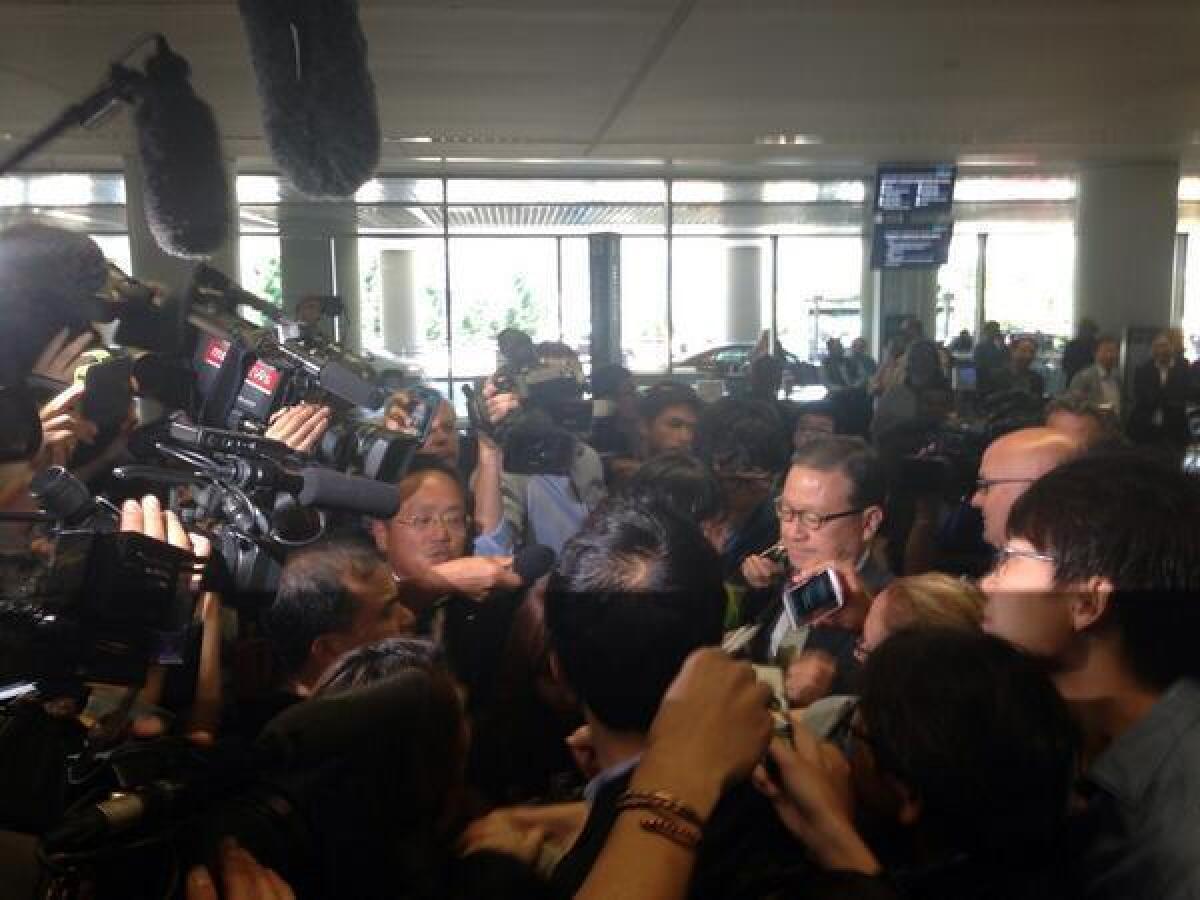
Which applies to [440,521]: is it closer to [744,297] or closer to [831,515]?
[831,515]

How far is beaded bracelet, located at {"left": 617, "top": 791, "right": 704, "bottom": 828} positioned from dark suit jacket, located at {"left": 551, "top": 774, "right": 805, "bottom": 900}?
36mm

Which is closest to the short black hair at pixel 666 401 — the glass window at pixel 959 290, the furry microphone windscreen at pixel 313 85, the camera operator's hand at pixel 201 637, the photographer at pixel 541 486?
the photographer at pixel 541 486

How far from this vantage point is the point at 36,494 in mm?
1072

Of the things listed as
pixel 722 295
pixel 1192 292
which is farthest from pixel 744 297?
pixel 1192 292

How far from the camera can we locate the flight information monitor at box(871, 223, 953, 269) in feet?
24.9

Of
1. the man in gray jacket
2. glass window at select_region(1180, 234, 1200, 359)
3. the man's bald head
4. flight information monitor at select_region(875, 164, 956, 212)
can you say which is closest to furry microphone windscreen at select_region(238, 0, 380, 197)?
the man's bald head

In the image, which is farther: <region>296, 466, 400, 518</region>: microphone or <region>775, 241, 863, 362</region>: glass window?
<region>775, 241, 863, 362</region>: glass window

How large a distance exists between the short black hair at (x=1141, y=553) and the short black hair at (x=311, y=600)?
1025mm

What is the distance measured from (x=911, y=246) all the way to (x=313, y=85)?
693cm

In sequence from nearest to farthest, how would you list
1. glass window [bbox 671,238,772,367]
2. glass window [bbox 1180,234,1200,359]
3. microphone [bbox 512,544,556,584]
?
1. microphone [bbox 512,544,556,584]
2. glass window [bbox 671,238,772,367]
3. glass window [bbox 1180,234,1200,359]

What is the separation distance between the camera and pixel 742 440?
2.69 meters

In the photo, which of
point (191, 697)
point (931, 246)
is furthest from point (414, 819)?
point (931, 246)

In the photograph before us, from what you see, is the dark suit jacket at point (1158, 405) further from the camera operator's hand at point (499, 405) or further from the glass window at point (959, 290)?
the camera operator's hand at point (499, 405)

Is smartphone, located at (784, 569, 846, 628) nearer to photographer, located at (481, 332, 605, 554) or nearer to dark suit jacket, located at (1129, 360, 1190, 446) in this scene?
photographer, located at (481, 332, 605, 554)
